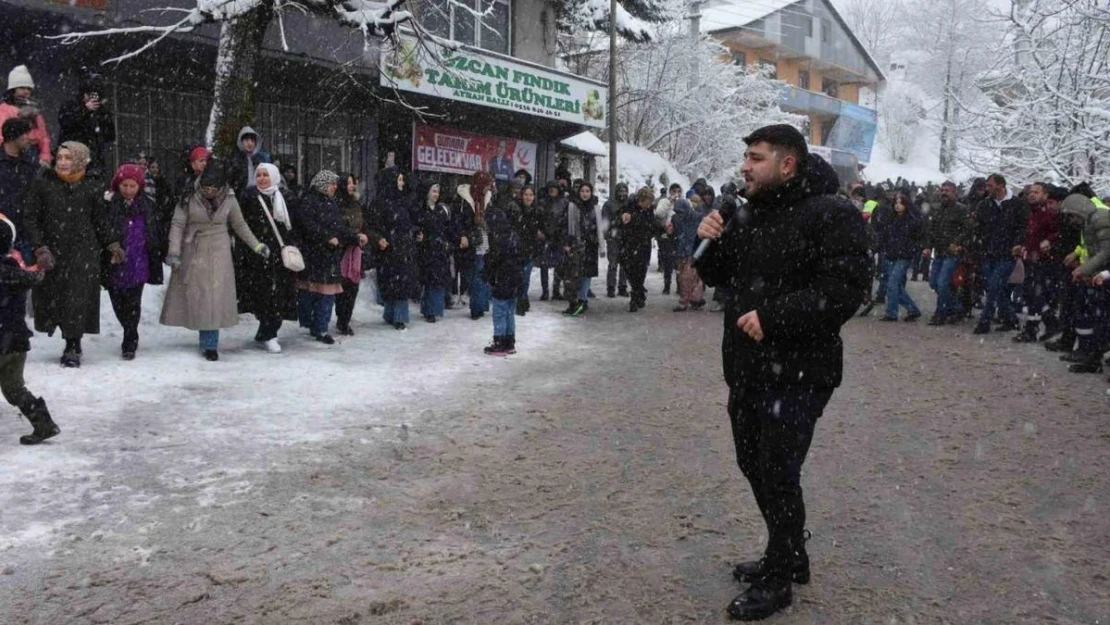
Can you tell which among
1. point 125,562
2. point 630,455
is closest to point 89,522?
point 125,562

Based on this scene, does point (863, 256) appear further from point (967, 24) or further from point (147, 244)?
point (967, 24)

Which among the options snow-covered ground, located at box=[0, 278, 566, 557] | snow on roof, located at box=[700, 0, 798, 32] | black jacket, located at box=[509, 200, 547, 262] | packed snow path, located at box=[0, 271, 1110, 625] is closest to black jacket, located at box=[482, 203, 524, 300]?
snow-covered ground, located at box=[0, 278, 566, 557]

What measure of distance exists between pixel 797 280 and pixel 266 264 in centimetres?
660

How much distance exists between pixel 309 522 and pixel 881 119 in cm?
6083

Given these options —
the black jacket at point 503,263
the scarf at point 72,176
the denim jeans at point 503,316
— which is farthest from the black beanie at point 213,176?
the denim jeans at point 503,316

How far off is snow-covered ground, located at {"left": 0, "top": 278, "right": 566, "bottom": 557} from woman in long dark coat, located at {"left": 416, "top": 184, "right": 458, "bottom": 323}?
791mm

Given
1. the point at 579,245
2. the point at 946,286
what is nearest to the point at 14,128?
the point at 579,245

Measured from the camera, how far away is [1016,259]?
10812 mm

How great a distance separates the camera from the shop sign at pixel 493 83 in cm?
1424

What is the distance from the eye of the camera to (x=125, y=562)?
12.4 ft

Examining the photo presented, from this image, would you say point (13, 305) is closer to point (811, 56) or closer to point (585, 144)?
point (585, 144)

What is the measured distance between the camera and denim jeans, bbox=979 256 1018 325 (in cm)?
1092

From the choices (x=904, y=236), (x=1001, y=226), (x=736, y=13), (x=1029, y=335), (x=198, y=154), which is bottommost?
(x=1029, y=335)

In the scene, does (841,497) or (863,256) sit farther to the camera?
(841,497)
